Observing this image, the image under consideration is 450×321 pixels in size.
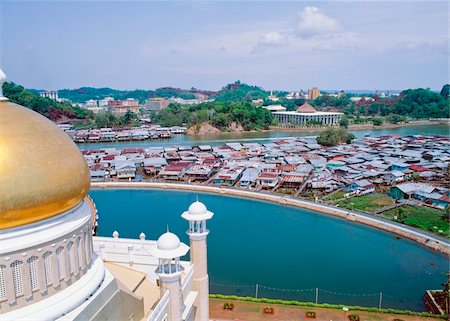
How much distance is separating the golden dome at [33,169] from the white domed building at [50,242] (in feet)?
0.05

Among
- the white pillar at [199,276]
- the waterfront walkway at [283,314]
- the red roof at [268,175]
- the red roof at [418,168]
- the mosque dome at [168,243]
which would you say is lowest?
the waterfront walkway at [283,314]

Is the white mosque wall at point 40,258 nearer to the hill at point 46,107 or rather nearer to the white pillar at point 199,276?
the white pillar at point 199,276

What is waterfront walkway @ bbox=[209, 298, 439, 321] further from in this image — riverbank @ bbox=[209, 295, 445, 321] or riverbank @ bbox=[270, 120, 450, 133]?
riverbank @ bbox=[270, 120, 450, 133]

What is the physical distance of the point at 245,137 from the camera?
70.4 meters

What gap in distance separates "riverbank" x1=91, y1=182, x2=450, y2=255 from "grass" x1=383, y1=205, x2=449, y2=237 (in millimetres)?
995

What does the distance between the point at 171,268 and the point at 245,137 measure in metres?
61.9

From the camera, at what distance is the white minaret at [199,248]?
11.2 meters

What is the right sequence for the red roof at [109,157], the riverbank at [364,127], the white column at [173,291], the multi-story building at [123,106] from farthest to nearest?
the multi-story building at [123,106]
the riverbank at [364,127]
the red roof at [109,157]
the white column at [173,291]

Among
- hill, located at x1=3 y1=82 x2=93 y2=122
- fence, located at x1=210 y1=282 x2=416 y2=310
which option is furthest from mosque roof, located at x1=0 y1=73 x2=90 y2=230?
hill, located at x1=3 y1=82 x2=93 y2=122

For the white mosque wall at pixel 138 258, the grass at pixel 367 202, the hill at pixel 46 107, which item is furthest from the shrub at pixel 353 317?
the hill at pixel 46 107

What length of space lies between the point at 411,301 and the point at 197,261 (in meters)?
11.3

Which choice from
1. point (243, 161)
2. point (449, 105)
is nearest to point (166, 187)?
point (243, 161)

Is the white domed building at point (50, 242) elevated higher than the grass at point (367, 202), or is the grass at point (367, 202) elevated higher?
the white domed building at point (50, 242)

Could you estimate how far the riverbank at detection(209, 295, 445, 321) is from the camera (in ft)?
46.0
